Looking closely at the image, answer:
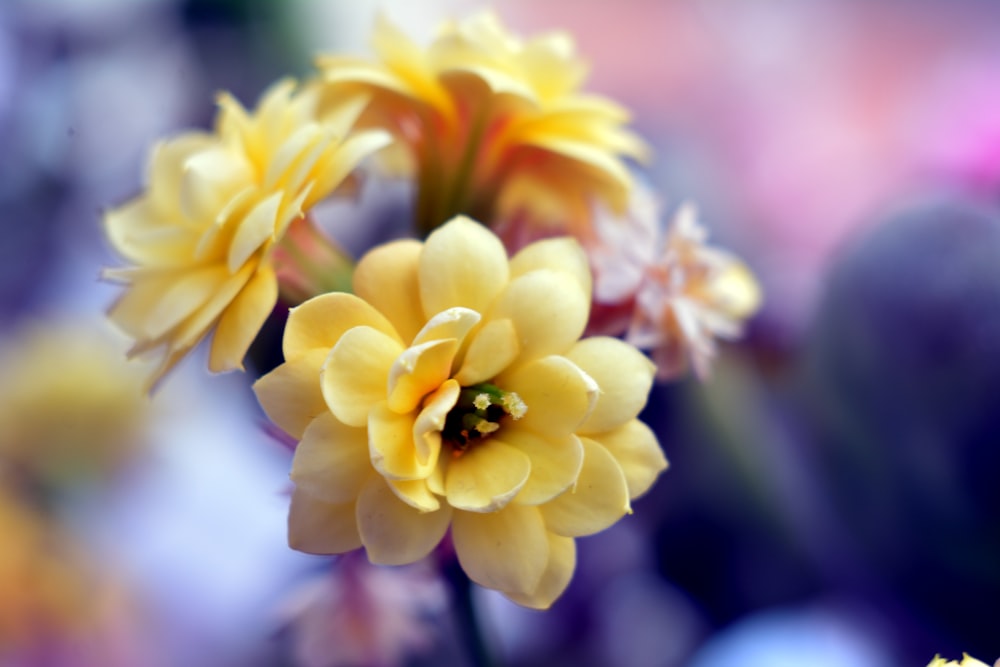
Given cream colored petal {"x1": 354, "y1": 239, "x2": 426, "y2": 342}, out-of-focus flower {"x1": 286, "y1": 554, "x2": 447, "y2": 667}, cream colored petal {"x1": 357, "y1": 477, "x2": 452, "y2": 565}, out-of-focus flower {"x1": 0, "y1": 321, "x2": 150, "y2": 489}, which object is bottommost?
out-of-focus flower {"x1": 0, "y1": 321, "x2": 150, "y2": 489}

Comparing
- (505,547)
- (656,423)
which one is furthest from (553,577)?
(656,423)

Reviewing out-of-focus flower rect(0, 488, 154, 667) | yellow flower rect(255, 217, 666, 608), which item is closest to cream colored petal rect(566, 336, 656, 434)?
yellow flower rect(255, 217, 666, 608)

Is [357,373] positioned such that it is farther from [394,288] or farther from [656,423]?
[656,423]

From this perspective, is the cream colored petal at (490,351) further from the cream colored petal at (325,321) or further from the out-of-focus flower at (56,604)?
the out-of-focus flower at (56,604)

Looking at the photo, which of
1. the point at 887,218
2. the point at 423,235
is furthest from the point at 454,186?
the point at 887,218

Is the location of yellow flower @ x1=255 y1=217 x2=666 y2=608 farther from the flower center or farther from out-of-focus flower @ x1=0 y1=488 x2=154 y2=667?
out-of-focus flower @ x1=0 y1=488 x2=154 y2=667

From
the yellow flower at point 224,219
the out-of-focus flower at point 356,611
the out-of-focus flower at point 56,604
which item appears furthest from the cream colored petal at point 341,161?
the out-of-focus flower at point 56,604
